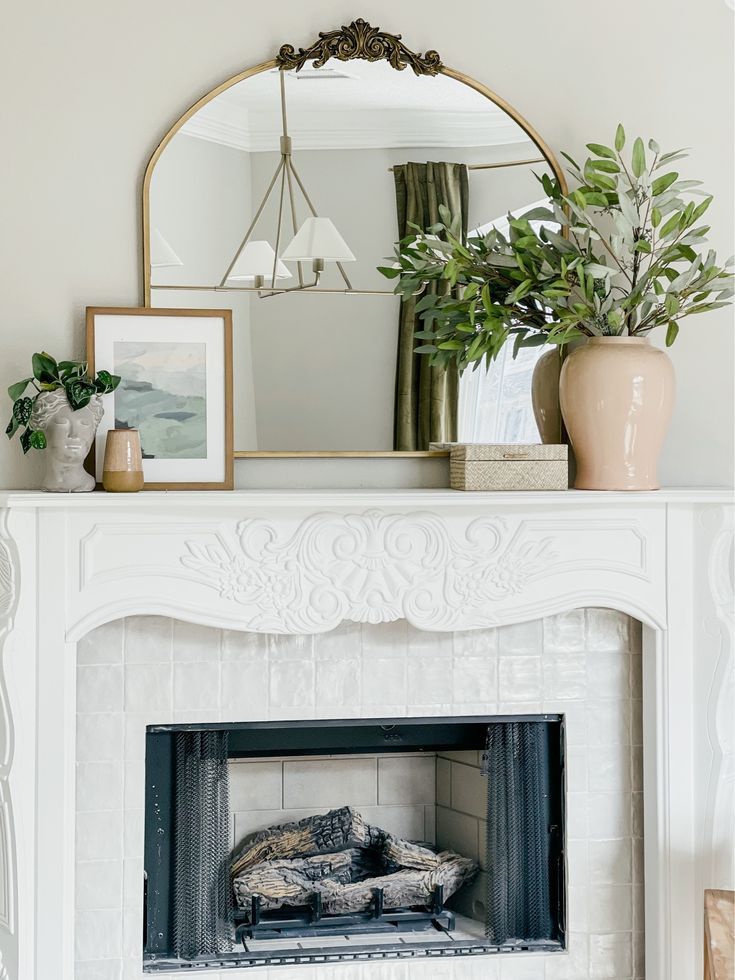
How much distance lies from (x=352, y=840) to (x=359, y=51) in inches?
65.3

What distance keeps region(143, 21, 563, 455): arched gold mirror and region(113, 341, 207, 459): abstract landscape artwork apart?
84 mm

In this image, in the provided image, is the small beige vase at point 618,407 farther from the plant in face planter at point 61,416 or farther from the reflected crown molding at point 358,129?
the plant in face planter at point 61,416

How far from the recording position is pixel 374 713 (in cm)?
214

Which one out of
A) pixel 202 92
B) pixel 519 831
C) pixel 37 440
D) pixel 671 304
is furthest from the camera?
pixel 519 831

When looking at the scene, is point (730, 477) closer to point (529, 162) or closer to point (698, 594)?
point (698, 594)

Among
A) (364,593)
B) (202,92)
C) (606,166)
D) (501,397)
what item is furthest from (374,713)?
(202,92)

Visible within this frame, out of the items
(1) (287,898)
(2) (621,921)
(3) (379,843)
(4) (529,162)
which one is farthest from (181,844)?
(4) (529,162)

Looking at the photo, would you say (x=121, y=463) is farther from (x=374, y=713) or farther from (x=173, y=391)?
(x=374, y=713)

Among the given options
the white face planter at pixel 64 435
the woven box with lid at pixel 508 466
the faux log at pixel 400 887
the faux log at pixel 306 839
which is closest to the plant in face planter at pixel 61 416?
the white face planter at pixel 64 435

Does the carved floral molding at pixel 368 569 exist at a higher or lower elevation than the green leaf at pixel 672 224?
lower

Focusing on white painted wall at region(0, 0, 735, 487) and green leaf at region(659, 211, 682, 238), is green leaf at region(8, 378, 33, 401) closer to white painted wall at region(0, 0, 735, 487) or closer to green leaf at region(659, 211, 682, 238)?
white painted wall at region(0, 0, 735, 487)

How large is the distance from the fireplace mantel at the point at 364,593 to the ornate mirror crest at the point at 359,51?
34.8 inches

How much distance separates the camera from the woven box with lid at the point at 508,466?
198cm

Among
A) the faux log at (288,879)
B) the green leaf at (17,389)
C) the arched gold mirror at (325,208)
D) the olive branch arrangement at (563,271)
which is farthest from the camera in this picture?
the faux log at (288,879)
